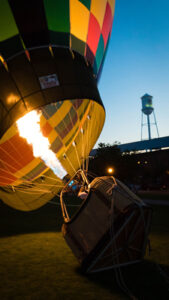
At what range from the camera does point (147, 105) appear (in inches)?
3898

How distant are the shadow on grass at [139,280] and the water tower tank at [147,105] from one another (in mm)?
98571

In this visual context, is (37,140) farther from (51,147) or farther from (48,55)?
(48,55)

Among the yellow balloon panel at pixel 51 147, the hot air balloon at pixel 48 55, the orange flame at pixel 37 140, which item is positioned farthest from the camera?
the yellow balloon panel at pixel 51 147

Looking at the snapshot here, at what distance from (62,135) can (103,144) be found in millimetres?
18052

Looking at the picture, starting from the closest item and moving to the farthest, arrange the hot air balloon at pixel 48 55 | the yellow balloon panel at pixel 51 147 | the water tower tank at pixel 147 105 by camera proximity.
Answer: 1. the hot air balloon at pixel 48 55
2. the yellow balloon panel at pixel 51 147
3. the water tower tank at pixel 147 105

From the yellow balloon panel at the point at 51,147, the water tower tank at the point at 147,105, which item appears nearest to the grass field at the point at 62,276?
the yellow balloon panel at the point at 51,147

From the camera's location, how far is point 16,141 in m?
6.59

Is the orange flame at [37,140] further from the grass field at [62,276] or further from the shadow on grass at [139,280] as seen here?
the shadow on grass at [139,280]

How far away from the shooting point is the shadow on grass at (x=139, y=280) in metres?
2.97

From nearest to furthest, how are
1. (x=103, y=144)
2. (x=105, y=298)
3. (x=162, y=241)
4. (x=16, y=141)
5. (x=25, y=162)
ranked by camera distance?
(x=105, y=298), (x=162, y=241), (x=16, y=141), (x=25, y=162), (x=103, y=144)

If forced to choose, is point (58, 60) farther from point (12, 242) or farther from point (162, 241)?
point (162, 241)

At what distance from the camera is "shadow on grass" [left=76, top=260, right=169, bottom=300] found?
297 cm

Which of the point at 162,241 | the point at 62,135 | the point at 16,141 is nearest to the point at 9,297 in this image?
the point at 162,241

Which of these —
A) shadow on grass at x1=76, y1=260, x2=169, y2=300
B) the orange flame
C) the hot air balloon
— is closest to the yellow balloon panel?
the hot air balloon
